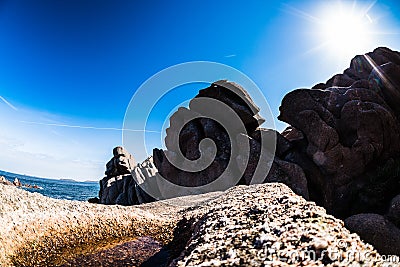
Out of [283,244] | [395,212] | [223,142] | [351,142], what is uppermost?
[351,142]

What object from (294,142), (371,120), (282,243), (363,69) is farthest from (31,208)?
(363,69)

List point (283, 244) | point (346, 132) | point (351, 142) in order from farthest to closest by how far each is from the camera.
→ point (346, 132) → point (351, 142) → point (283, 244)

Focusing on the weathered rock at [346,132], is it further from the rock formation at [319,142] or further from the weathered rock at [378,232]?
the weathered rock at [378,232]

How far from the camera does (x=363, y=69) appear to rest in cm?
3609

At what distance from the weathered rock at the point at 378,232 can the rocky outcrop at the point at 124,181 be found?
81.6ft

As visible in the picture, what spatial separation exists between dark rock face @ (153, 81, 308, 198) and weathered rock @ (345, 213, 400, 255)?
23.1 ft

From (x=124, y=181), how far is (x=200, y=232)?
3868cm

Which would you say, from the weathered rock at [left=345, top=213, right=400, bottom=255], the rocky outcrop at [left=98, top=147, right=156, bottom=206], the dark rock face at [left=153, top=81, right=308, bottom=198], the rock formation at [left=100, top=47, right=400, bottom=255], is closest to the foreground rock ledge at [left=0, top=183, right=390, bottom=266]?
the weathered rock at [left=345, top=213, right=400, bottom=255]

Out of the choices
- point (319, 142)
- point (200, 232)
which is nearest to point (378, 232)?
point (319, 142)

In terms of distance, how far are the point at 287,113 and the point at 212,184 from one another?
13.3 metres

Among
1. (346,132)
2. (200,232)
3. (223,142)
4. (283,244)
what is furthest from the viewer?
(223,142)

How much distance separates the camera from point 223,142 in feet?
104

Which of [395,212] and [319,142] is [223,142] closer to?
[319,142]

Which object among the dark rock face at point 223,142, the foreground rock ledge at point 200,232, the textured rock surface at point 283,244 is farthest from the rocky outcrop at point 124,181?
the textured rock surface at point 283,244
